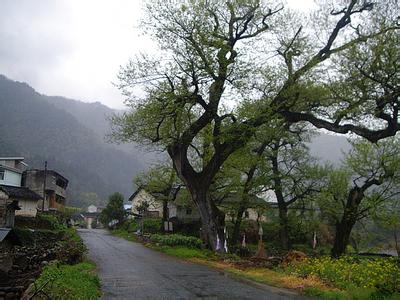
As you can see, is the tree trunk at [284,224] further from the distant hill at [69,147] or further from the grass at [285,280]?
the distant hill at [69,147]

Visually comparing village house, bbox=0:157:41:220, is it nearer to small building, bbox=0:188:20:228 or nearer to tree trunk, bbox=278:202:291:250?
small building, bbox=0:188:20:228

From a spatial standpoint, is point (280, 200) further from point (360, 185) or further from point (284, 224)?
point (360, 185)

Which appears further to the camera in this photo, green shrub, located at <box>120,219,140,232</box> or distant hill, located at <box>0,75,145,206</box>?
distant hill, located at <box>0,75,145,206</box>

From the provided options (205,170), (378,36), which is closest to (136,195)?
(205,170)

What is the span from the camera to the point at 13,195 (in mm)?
48875

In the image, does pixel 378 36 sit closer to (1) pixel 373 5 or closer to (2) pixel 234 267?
(1) pixel 373 5

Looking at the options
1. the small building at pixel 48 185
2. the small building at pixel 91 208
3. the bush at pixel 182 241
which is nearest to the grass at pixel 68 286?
the bush at pixel 182 241

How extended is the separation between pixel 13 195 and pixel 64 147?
66.8 meters

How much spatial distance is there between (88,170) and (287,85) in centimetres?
9804

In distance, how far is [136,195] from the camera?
7456 cm

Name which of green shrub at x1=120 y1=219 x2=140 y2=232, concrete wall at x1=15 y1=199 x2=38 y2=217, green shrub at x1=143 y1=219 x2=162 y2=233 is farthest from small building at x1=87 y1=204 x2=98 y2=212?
concrete wall at x1=15 y1=199 x2=38 y2=217

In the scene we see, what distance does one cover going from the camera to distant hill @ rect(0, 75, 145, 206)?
102375 mm

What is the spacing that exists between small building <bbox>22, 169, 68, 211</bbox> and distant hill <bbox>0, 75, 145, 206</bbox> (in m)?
22.9

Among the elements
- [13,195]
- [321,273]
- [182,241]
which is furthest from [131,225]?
[321,273]
